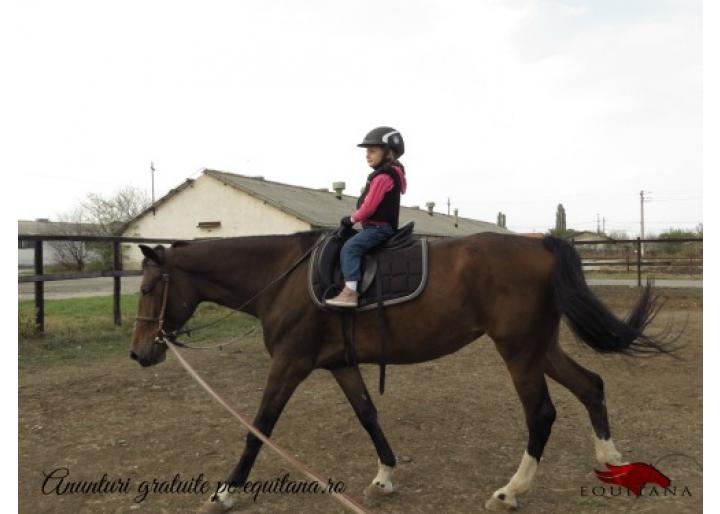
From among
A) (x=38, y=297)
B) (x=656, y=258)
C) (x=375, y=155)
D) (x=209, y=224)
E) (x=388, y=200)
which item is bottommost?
(x=38, y=297)

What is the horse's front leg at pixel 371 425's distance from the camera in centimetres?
366

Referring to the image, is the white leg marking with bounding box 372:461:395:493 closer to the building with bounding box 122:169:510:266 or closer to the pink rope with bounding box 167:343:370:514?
the pink rope with bounding box 167:343:370:514

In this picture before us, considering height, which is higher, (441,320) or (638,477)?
(441,320)

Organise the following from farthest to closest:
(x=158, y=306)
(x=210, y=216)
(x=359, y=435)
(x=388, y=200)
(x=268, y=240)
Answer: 1. (x=210, y=216)
2. (x=359, y=435)
3. (x=268, y=240)
4. (x=158, y=306)
5. (x=388, y=200)

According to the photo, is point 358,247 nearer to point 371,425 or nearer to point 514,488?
point 371,425

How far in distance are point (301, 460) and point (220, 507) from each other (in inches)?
37.3

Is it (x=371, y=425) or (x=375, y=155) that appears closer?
(x=371, y=425)

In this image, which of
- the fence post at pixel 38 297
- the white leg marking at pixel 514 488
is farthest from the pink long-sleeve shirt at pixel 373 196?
the fence post at pixel 38 297

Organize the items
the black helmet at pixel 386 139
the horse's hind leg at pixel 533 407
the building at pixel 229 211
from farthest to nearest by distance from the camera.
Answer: the building at pixel 229 211 → the black helmet at pixel 386 139 → the horse's hind leg at pixel 533 407

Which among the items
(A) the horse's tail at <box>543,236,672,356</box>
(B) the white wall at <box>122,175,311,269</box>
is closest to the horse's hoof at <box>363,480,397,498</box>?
(A) the horse's tail at <box>543,236,672,356</box>

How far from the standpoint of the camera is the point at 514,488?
3.47 metres

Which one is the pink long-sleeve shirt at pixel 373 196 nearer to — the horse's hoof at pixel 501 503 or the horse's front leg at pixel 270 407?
the horse's front leg at pixel 270 407

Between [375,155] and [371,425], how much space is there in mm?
2242

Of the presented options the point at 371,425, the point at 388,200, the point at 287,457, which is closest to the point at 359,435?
the point at 371,425
